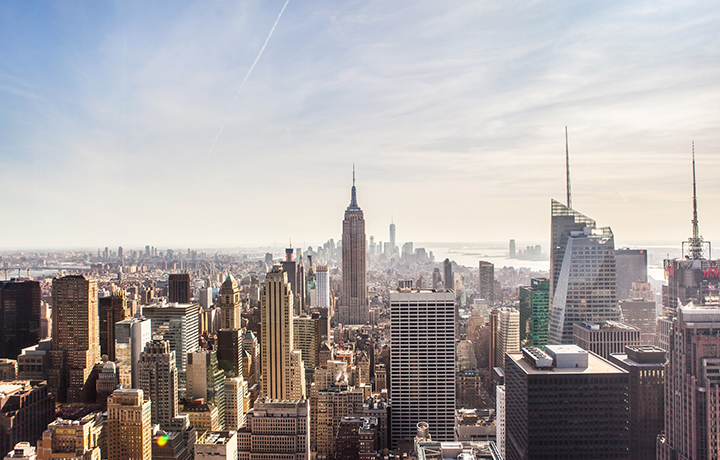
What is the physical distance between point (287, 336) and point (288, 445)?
446 centimetres

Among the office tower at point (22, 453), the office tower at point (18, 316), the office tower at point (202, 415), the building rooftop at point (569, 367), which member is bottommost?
the office tower at point (202, 415)

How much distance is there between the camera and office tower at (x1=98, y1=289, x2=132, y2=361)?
10234 millimetres

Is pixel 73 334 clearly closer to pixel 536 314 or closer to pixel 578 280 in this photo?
pixel 536 314

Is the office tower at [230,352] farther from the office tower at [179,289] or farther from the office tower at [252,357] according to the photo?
the office tower at [179,289]

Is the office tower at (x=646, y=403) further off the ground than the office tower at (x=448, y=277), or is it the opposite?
the office tower at (x=448, y=277)

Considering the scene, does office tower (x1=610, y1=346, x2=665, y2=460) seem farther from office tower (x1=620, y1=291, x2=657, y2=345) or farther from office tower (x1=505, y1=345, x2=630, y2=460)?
office tower (x1=620, y1=291, x2=657, y2=345)

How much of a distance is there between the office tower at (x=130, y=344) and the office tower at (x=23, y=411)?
1476 mm

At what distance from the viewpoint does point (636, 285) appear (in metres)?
10.7

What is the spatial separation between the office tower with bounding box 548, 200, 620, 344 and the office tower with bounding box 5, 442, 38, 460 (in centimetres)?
975

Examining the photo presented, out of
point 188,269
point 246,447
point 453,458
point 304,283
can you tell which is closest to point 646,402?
point 453,458

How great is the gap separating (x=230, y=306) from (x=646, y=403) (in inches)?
395

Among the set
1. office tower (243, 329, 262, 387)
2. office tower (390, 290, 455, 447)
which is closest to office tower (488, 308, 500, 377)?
office tower (390, 290, 455, 447)

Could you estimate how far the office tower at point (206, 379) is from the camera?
9.23 m

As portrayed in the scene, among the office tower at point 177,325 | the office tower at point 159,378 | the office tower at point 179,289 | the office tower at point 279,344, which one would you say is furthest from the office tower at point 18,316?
the office tower at point 279,344
